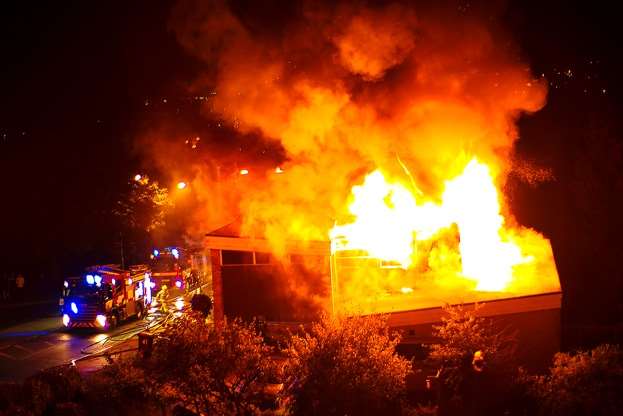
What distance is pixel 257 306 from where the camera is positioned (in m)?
14.5

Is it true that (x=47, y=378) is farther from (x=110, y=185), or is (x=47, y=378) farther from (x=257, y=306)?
(x=110, y=185)

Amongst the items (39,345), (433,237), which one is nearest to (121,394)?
(39,345)

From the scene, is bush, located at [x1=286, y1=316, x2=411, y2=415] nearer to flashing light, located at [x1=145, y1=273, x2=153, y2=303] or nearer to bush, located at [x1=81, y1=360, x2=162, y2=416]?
bush, located at [x1=81, y1=360, x2=162, y2=416]

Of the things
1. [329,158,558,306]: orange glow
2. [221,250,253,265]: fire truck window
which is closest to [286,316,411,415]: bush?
[329,158,558,306]: orange glow

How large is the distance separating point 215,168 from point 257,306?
48.9 ft

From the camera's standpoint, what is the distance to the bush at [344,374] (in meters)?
9.18

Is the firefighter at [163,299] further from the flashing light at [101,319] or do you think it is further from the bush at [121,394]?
the bush at [121,394]

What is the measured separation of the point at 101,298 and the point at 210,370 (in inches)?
453

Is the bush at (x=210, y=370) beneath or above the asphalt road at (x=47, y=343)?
above

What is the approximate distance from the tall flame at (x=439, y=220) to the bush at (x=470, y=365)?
12.0ft

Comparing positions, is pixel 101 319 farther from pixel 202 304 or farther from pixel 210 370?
pixel 210 370

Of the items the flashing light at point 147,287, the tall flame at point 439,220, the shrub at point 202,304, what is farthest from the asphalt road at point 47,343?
the tall flame at point 439,220

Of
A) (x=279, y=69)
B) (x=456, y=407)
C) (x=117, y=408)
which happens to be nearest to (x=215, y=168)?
(x=279, y=69)

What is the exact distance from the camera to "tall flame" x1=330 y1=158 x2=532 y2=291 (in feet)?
47.0
